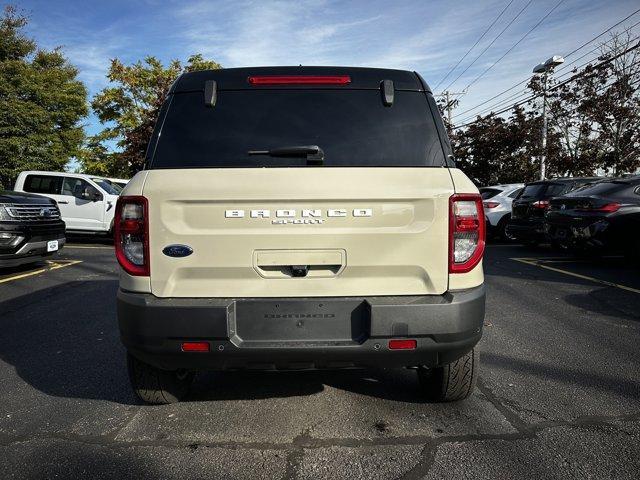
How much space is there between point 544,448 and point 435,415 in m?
0.63

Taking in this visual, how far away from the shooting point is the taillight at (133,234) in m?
2.32

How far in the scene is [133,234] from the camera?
2.35m

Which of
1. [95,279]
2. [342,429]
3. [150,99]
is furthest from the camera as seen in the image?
[150,99]

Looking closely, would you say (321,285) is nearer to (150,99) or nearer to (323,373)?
(323,373)

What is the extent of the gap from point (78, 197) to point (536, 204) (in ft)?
38.3

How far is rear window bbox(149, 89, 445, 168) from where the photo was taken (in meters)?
2.45

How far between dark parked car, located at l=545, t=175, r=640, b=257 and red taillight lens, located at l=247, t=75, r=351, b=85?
6.97 metres

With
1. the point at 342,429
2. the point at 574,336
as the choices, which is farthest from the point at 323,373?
the point at 574,336

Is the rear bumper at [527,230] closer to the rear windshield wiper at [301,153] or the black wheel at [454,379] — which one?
the black wheel at [454,379]

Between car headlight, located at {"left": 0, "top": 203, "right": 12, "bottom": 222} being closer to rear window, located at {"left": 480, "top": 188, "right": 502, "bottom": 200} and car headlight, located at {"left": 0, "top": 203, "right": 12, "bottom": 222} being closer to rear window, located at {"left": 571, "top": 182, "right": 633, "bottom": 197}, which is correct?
rear window, located at {"left": 571, "top": 182, "right": 633, "bottom": 197}

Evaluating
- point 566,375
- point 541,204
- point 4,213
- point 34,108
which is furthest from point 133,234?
point 34,108

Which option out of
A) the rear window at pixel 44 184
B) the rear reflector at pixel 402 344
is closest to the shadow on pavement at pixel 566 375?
the rear reflector at pixel 402 344

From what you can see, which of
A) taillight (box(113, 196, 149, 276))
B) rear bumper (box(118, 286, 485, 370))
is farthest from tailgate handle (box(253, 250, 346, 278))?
taillight (box(113, 196, 149, 276))

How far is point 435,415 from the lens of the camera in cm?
287
